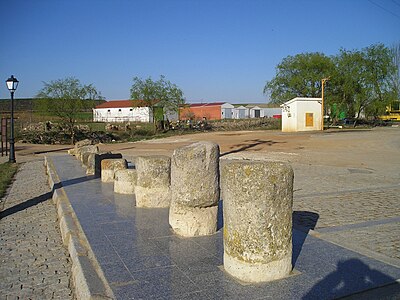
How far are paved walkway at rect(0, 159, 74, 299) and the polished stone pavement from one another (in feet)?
1.82

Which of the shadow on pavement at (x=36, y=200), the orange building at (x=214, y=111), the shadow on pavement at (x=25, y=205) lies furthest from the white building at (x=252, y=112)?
the shadow on pavement at (x=25, y=205)

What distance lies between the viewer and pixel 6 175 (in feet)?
46.4

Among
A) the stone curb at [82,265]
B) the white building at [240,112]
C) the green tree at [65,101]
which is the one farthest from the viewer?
the white building at [240,112]

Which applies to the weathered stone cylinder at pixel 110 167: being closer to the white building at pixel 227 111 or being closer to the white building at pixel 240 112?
the white building at pixel 227 111

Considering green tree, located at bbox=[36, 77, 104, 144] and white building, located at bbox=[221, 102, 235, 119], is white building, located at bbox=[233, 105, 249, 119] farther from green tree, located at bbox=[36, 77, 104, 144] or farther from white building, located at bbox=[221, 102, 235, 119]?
green tree, located at bbox=[36, 77, 104, 144]

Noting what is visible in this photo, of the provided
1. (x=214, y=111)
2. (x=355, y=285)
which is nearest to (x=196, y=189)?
(x=355, y=285)

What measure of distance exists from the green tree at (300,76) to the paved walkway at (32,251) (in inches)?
1527

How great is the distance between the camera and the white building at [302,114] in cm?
3644

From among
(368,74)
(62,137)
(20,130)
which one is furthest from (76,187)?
(368,74)

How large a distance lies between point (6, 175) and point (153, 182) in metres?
9.34

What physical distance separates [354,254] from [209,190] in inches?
75.7

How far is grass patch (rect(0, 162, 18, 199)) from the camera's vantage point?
1151 cm

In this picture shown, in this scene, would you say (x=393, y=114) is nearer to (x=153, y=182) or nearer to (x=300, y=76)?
(x=300, y=76)

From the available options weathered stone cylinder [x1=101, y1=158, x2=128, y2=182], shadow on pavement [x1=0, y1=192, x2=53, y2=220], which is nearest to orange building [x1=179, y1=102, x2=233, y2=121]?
weathered stone cylinder [x1=101, y1=158, x2=128, y2=182]
